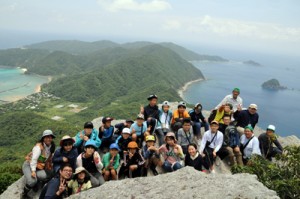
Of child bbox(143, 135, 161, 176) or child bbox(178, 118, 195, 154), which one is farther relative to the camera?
child bbox(178, 118, 195, 154)

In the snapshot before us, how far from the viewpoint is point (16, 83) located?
521ft

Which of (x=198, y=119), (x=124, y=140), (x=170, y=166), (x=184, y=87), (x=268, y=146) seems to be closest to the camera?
(x=170, y=166)

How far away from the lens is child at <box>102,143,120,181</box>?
948 cm

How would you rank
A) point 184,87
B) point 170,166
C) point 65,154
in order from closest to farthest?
1. point 65,154
2. point 170,166
3. point 184,87

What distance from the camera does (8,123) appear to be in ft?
245

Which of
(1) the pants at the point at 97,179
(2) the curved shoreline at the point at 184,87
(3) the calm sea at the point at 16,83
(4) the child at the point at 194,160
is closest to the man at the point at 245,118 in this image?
(4) the child at the point at 194,160

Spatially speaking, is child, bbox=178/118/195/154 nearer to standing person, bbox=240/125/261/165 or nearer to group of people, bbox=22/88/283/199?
group of people, bbox=22/88/283/199

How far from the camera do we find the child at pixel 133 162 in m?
9.54

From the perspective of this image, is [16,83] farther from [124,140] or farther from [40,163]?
[124,140]

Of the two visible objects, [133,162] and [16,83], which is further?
[16,83]

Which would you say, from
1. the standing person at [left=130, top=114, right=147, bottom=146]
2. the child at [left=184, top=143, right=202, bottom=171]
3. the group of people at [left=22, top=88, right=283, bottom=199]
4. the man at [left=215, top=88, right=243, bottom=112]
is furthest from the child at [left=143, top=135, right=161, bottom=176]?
the man at [left=215, top=88, right=243, bottom=112]

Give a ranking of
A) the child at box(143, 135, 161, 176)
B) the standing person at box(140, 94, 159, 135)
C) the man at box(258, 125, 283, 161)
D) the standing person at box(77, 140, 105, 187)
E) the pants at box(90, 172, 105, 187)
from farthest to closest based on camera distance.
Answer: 1. the standing person at box(140, 94, 159, 135)
2. the man at box(258, 125, 283, 161)
3. the child at box(143, 135, 161, 176)
4. the standing person at box(77, 140, 105, 187)
5. the pants at box(90, 172, 105, 187)

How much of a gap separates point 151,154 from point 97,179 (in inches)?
84.3

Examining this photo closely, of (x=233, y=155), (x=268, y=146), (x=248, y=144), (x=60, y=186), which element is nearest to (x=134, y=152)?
(x=60, y=186)
